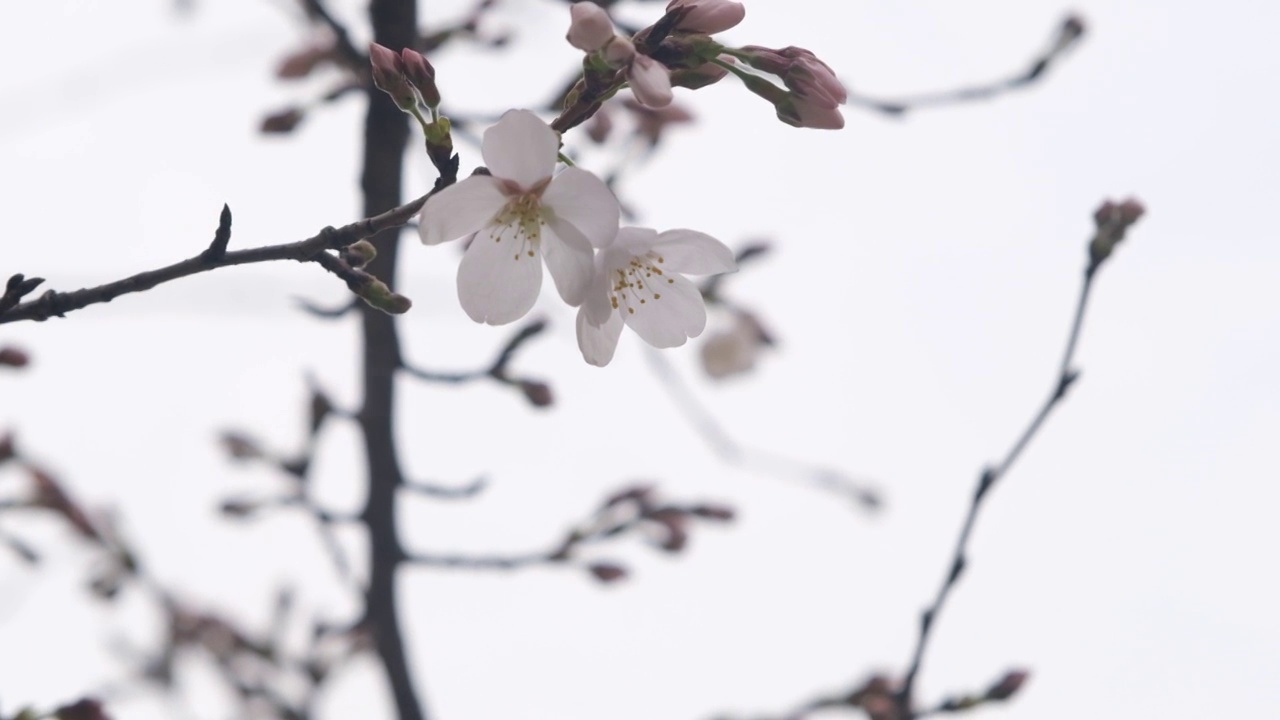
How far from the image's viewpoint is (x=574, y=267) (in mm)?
1243

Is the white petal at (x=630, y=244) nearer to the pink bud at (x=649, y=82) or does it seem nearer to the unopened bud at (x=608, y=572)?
the pink bud at (x=649, y=82)

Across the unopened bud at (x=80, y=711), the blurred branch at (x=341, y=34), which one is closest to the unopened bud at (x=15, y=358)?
the unopened bud at (x=80, y=711)

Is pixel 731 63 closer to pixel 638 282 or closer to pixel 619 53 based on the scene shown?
pixel 619 53

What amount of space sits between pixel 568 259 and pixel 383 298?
234 millimetres

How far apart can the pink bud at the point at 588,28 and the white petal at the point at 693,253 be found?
0.30 meters

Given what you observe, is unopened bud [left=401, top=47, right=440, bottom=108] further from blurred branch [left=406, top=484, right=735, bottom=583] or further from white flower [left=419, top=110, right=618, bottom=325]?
blurred branch [left=406, top=484, right=735, bottom=583]

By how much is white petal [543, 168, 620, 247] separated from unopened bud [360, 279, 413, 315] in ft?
0.62

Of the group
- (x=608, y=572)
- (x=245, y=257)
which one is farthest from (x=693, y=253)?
(x=608, y=572)

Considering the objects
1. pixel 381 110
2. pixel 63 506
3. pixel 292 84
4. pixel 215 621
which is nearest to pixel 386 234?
pixel 381 110

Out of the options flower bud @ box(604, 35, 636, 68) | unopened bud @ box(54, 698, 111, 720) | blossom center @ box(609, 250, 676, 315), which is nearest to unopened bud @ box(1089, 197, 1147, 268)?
blossom center @ box(609, 250, 676, 315)

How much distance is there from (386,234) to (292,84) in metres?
0.75

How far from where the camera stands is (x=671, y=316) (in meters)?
1.42

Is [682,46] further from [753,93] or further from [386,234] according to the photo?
[386,234]

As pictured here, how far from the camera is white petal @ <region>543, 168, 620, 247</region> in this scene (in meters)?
1.10
